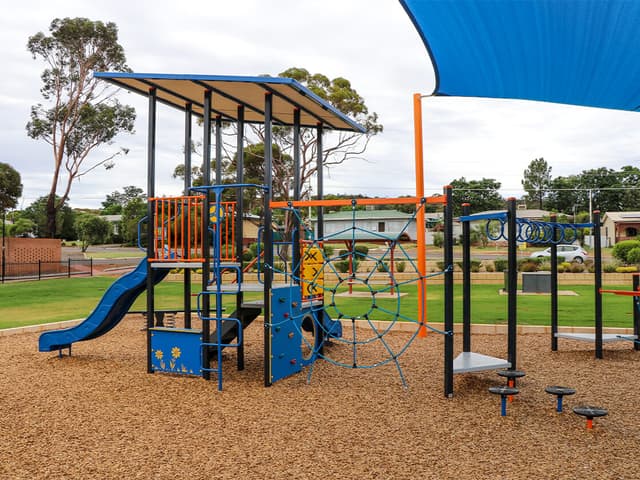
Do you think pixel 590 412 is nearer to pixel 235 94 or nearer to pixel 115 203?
pixel 235 94

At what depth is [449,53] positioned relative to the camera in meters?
5.05

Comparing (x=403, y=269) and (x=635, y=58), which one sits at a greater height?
(x=635, y=58)

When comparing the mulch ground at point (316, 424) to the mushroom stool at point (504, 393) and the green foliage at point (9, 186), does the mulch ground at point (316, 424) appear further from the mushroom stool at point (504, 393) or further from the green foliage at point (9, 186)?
the green foliage at point (9, 186)

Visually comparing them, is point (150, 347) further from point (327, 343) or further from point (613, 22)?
point (613, 22)

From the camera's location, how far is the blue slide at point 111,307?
7.08 meters

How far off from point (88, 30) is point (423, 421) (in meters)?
31.6

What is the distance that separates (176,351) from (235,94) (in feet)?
10.7

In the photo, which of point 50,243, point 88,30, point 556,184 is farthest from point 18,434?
point 556,184

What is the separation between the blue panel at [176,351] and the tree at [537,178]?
178ft

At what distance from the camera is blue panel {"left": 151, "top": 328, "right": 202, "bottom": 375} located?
21.5 feet

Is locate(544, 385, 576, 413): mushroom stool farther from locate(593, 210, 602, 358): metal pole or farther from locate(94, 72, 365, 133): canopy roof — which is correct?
locate(94, 72, 365, 133): canopy roof

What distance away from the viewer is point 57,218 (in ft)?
166

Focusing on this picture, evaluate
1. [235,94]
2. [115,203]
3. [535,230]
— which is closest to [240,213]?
[235,94]

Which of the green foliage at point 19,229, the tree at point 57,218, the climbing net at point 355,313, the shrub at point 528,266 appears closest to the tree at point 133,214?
the tree at point 57,218
